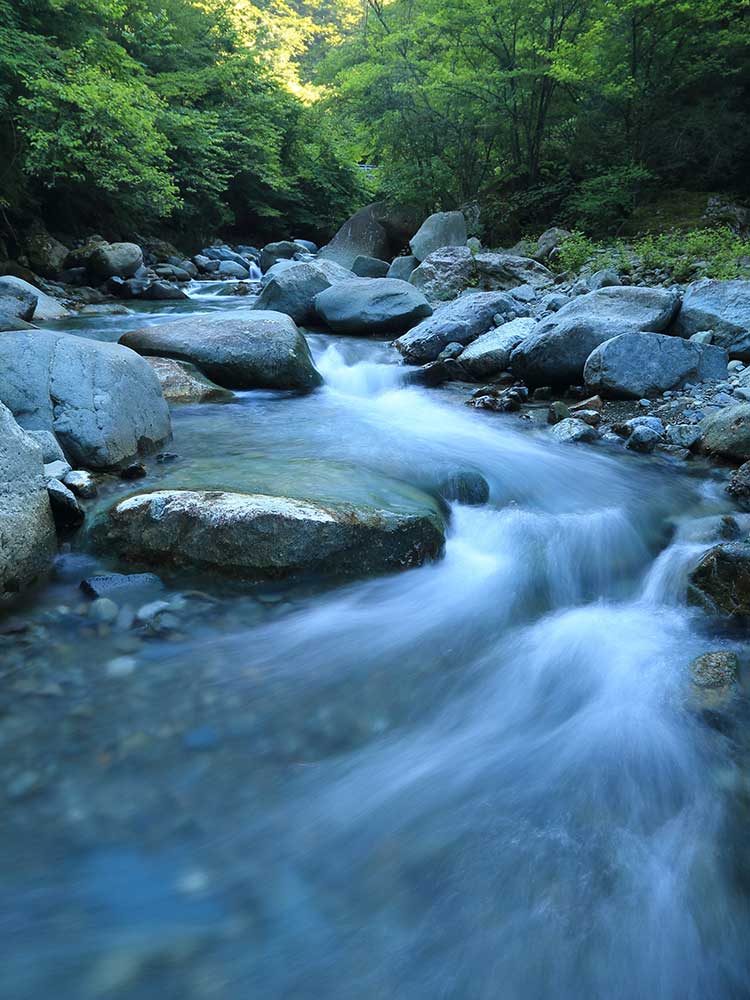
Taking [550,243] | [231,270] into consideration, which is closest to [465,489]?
[550,243]

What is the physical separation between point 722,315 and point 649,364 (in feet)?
4.68

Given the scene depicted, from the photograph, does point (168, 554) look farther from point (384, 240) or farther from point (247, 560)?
point (384, 240)

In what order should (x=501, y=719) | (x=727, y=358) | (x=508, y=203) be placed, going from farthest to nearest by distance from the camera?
(x=508, y=203) → (x=727, y=358) → (x=501, y=719)

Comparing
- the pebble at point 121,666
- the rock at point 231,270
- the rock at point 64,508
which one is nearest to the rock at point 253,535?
the rock at point 64,508

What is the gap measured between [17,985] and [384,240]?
1890 cm

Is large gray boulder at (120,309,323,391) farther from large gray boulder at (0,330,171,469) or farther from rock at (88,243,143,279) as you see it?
rock at (88,243,143,279)

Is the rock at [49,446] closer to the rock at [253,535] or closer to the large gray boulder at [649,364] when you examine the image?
the rock at [253,535]

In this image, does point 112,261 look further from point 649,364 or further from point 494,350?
point 649,364

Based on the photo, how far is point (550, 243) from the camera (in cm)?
1366

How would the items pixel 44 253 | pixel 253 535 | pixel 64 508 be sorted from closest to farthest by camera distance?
pixel 253 535 < pixel 64 508 < pixel 44 253

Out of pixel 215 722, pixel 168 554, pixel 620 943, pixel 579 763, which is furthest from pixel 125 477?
pixel 620 943

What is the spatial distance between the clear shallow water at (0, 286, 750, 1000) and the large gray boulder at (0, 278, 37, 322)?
23.2 feet

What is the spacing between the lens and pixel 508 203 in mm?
16156

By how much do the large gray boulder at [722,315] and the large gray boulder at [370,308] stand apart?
4159 mm
